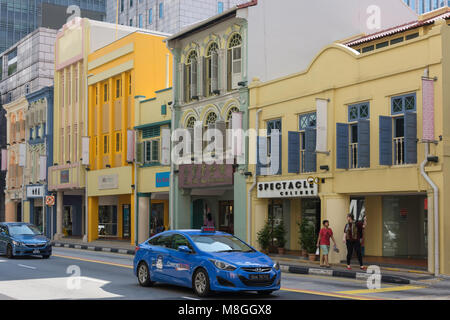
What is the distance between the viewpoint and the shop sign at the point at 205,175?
30.4m

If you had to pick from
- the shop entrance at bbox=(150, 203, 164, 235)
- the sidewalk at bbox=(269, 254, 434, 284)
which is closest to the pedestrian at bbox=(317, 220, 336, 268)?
the sidewalk at bbox=(269, 254, 434, 284)

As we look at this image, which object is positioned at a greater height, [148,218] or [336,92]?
[336,92]

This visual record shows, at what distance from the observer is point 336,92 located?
24.3 metres

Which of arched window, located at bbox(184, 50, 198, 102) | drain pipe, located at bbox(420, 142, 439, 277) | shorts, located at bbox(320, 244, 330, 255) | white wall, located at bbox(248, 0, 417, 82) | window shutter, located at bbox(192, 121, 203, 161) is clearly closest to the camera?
drain pipe, located at bbox(420, 142, 439, 277)

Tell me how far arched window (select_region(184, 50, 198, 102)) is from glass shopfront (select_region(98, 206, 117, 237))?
47.8 ft

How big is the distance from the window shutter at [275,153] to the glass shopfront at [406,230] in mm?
5029

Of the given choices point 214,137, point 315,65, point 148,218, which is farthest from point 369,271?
point 148,218

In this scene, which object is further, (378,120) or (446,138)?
(378,120)

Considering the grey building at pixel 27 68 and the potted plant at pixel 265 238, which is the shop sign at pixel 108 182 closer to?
the potted plant at pixel 265 238

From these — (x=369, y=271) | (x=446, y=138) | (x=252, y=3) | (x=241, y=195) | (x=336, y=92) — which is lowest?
(x=369, y=271)

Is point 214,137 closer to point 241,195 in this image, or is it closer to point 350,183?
point 241,195

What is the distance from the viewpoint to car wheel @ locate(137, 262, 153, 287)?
15.7 m

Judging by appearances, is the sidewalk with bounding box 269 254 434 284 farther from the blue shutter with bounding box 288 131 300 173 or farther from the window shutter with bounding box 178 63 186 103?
the window shutter with bounding box 178 63 186 103

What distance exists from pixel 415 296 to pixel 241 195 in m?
14.9
